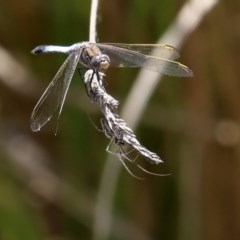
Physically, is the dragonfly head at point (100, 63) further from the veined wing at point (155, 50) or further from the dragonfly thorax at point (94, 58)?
the veined wing at point (155, 50)

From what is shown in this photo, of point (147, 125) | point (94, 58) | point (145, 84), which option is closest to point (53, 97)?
point (94, 58)

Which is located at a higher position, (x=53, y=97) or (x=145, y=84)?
(x=145, y=84)

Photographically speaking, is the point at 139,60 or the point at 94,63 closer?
the point at 94,63

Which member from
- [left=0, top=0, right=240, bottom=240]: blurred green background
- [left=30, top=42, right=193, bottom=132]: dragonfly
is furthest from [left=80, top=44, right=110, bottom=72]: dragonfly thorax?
[left=0, top=0, right=240, bottom=240]: blurred green background

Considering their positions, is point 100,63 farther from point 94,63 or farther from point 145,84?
point 145,84

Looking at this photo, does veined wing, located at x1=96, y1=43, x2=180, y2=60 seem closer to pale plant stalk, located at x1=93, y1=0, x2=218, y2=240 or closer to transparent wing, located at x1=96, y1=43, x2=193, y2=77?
transparent wing, located at x1=96, y1=43, x2=193, y2=77

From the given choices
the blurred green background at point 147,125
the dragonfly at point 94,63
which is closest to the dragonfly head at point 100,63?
the dragonfly at point 94,63
